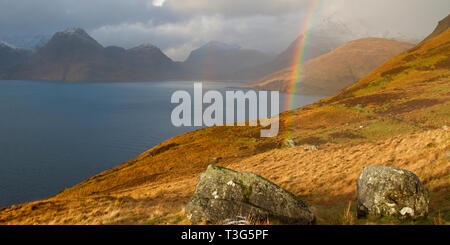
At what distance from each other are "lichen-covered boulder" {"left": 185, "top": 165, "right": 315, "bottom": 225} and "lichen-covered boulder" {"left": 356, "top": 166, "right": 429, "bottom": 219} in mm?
2434

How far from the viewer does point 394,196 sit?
9.30m

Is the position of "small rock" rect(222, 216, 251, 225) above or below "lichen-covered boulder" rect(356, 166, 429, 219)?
below

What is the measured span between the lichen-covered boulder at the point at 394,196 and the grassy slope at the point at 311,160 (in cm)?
56

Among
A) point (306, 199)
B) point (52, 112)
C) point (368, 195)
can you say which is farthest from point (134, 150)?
point (52, 112)

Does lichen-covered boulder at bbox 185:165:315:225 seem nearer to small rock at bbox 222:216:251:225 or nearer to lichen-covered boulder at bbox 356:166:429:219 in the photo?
small rock at bbox 222:216:251:225

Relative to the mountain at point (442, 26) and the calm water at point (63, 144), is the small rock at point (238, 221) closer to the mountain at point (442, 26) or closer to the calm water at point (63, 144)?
the calm water at point (63, 144)

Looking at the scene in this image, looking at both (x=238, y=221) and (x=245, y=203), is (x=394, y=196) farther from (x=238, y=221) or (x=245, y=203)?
(x=238, y=221)

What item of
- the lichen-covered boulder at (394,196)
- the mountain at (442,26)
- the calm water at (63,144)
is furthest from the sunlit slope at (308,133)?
the mountain at (442,26)

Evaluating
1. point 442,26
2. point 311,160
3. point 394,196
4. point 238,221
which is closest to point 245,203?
point 238,221

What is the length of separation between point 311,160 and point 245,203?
20.0 metres

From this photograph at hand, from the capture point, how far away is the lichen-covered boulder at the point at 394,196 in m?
9.08

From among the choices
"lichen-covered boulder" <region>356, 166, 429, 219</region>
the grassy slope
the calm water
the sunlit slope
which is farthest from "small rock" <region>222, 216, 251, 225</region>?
the calm water

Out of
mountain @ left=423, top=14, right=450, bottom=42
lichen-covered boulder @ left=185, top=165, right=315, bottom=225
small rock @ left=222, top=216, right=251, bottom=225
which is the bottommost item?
small rock @ left=222, top=216, right=251, bottom=225

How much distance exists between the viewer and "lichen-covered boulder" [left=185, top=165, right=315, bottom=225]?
905 centimetres
